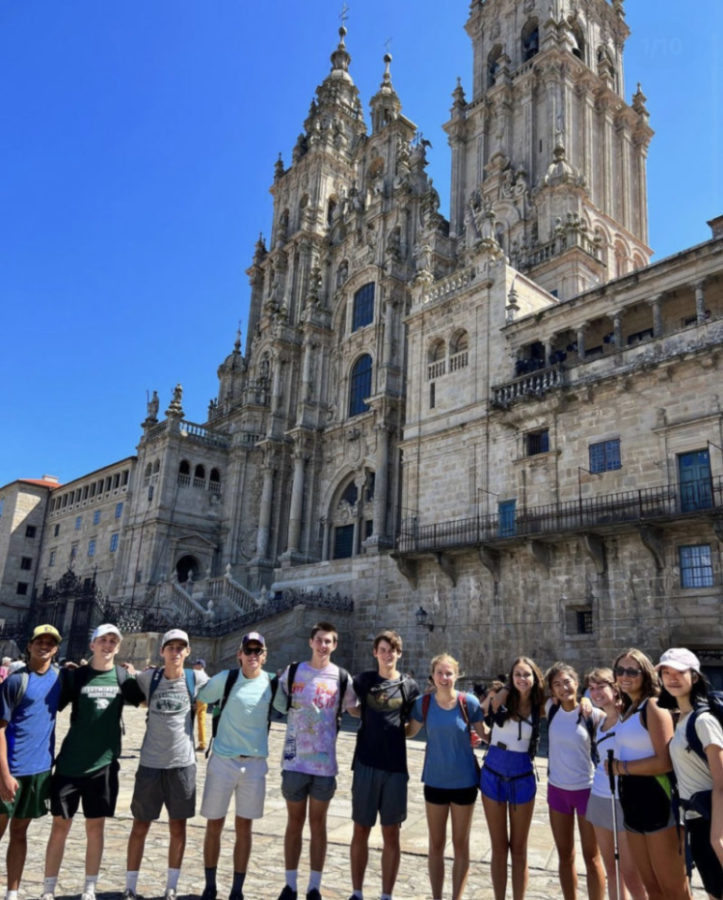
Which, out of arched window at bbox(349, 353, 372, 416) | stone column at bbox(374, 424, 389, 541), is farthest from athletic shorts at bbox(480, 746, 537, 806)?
arched window at bbox(349, 353, 372, 416)

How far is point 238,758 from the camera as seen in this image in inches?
250

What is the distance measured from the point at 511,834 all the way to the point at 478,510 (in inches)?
764

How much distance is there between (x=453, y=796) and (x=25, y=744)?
3465 mm

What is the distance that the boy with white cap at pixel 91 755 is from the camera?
5828mm

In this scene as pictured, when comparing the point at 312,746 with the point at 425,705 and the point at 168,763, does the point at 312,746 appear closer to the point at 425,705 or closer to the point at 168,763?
the point at 425,705

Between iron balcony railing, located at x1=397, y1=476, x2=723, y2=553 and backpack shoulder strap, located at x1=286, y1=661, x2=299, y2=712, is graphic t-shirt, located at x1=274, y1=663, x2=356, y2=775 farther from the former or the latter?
iron balcony railing, located at x1=397, y1=476, x2=723, y2=553

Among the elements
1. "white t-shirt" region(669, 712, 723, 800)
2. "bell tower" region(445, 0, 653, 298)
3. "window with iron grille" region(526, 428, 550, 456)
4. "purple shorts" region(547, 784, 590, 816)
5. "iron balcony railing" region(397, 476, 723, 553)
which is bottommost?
"purple shorts" region(547, 784, 590, 816)

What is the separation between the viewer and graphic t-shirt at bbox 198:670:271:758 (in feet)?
20.8

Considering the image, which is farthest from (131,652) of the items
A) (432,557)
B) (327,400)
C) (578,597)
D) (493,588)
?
(327,400)

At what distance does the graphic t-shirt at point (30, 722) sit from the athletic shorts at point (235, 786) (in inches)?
52.3

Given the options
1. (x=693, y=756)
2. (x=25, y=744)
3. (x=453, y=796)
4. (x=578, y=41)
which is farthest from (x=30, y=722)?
(x=578, y=41)

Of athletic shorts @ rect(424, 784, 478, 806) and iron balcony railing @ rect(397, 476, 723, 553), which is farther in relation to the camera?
iron balcony railing @ rect(397, 476, 723, 553)

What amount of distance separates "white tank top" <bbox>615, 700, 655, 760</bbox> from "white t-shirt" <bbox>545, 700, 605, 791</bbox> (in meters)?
0.77

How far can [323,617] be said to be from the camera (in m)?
27.9
